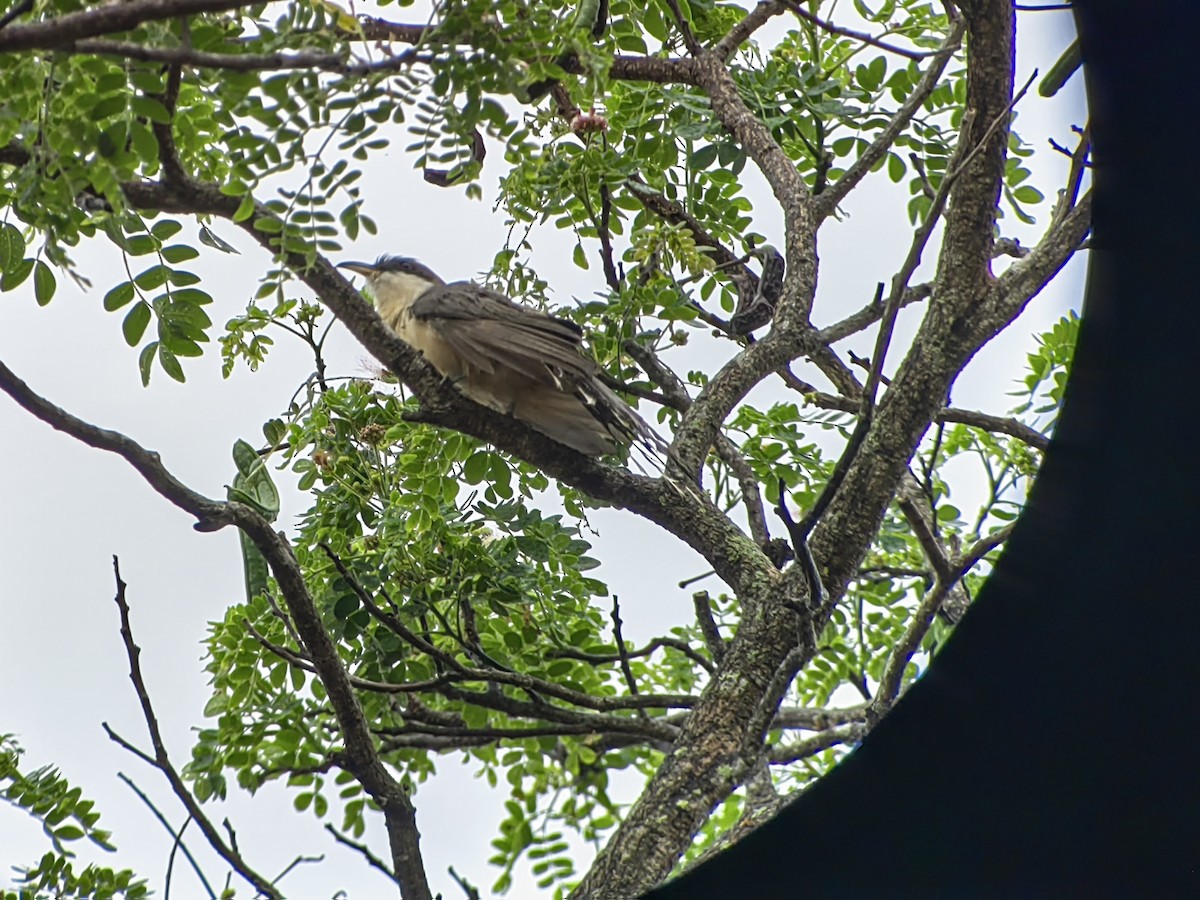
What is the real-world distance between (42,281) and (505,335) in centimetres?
121

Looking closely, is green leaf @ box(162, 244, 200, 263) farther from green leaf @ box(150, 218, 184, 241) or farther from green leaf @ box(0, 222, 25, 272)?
green leaf @ box(0, 222, 25, 272)

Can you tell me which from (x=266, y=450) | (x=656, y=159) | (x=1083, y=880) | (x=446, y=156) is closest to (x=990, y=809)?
(x=1083, y=880)

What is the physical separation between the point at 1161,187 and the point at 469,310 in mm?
1654

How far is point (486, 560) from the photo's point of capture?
2207 mm

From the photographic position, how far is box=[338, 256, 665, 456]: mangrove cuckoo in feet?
7.18

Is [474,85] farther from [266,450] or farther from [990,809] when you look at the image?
[266,450]

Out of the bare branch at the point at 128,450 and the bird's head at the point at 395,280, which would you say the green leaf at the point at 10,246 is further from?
the bird's head at the point at 395,280

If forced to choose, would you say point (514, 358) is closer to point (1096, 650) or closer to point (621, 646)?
point (621, 646)

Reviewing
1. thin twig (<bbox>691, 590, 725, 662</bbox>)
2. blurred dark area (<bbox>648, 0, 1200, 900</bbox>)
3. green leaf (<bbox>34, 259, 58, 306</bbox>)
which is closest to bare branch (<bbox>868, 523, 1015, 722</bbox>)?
thin twig (<bbox>691, 590, 725, 662</bbox>)

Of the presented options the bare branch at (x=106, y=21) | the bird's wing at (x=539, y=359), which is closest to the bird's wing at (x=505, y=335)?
the bird's wing at (x=539, y=359)

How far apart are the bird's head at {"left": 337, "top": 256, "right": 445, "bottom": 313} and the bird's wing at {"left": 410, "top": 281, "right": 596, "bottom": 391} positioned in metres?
0.06

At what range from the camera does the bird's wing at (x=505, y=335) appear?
230cm

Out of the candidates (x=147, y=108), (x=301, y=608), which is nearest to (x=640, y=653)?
(x=301, y=608)

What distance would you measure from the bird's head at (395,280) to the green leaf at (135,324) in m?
1.01
